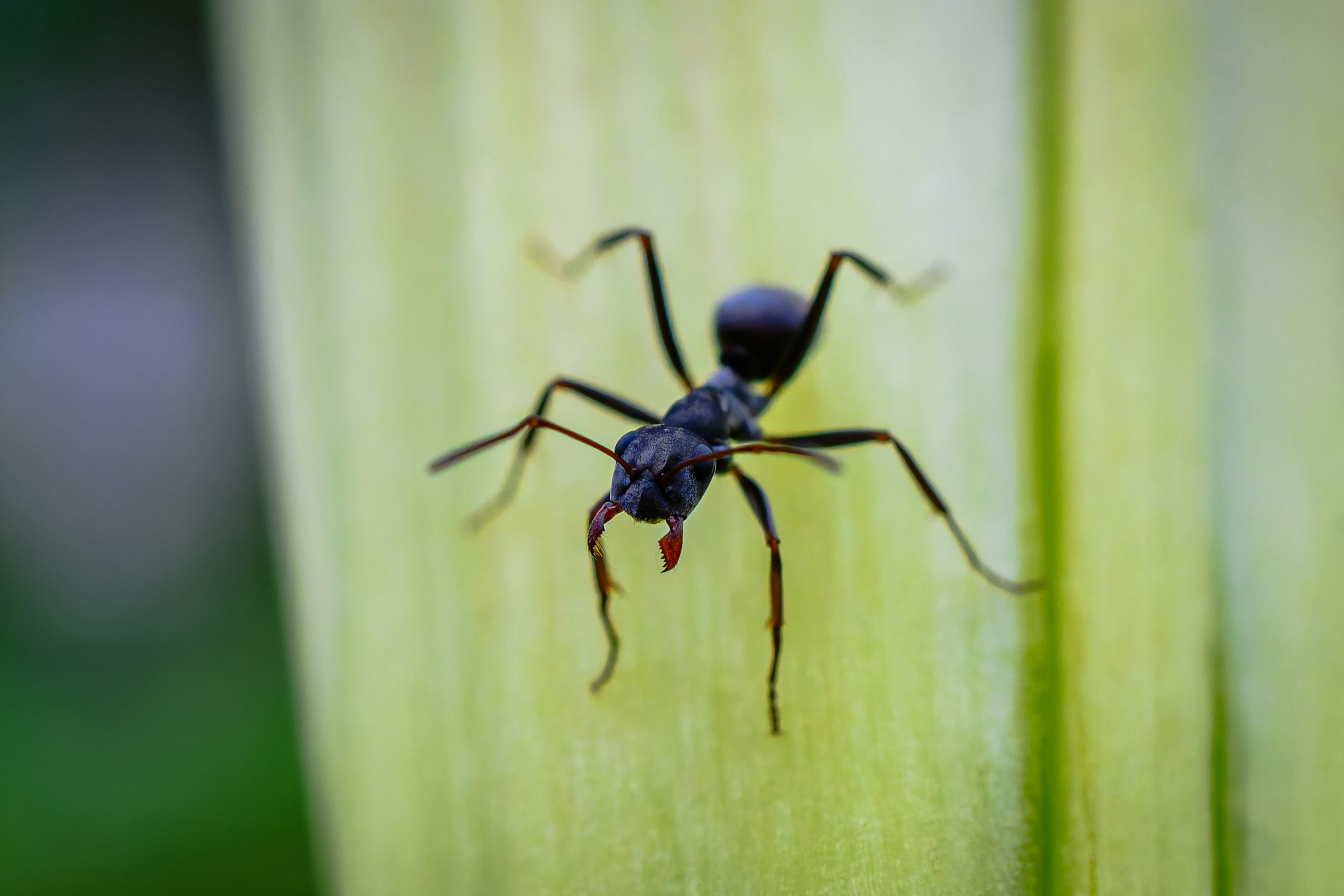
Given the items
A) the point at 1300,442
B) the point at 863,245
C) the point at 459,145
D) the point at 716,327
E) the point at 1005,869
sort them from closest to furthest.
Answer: the point at 1005,869 → the point at 1300,442 → the point at 459,145 → the point at 863,245 → the point at 716,327

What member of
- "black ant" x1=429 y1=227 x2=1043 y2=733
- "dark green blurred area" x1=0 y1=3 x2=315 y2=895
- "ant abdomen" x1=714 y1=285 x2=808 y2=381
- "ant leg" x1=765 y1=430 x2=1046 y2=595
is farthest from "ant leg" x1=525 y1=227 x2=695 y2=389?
"dark green blurred area" x1=0 y1=3 x2=315 y2=895

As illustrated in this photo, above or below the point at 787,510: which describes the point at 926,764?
below

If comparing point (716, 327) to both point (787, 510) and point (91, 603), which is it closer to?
point (787, 510)

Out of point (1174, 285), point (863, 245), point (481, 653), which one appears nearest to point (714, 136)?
point (863, 245)

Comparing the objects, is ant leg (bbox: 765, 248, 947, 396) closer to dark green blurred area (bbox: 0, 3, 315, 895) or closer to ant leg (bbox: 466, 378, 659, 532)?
ant leg (bbox: 466, 378, 659, 532)

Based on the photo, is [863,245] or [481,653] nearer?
[481,653]

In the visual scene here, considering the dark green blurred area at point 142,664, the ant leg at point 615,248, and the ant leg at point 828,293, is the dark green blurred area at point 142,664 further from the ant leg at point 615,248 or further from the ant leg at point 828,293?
the ant leg at point 828,293

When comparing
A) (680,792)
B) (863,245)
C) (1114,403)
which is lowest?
(680,792)
